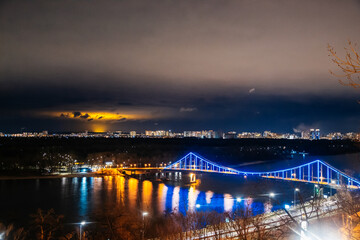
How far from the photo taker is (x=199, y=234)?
4.81 meters

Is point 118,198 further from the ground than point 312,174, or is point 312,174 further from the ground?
point 312,174

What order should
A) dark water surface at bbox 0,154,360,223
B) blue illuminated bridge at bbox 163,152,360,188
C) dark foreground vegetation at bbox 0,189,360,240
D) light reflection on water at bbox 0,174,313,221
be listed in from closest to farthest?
dark foreground vegetation at bbox 0,189,360,240 < dark water surface at bbox 0,154,360,223 < light reflection on water at bbox 0,174,313,221 < blue illuminated bridge at bbox 163,152,360,188

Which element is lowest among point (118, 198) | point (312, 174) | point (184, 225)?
point (118, 198)

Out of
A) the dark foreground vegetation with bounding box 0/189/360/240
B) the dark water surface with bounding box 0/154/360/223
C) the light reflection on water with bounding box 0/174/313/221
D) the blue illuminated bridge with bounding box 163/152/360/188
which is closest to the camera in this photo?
the dark foreground vegetation with bounding box 0/189/360/240

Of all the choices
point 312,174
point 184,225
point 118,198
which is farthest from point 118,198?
point 312,174

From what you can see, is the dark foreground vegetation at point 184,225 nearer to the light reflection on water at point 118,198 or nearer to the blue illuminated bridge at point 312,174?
the light reflection on water at point 118,198

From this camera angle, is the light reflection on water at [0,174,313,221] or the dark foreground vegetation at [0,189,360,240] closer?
the dark foreground vegetation at [0,189,360,240]

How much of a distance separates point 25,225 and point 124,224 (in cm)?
346

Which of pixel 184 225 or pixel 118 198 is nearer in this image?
pixel 184 225

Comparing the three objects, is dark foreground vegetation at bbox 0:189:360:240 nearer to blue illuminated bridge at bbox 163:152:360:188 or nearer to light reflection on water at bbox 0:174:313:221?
light reflection on water at bbox 0:174:313:221

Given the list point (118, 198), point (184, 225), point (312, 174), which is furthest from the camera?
point (312, 174)

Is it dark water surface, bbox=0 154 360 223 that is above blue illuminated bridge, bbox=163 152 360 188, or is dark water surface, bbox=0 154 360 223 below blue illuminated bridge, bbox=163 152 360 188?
below

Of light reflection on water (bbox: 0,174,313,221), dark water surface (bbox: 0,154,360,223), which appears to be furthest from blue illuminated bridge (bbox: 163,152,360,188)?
light reflection on water (bbox: 0,174,313,221)

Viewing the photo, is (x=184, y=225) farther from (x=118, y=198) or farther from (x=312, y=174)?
(x=312, y=174)
